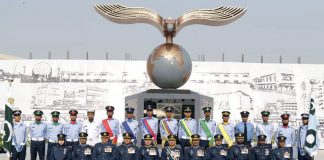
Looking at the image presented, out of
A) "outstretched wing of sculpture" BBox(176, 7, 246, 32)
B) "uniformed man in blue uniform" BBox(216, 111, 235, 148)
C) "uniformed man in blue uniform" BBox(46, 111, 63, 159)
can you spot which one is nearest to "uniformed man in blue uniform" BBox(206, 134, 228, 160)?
"uniformed man in blue uniform" BBox(216, 111, 235, 148)

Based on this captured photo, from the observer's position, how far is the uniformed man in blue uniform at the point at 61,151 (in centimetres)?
1334

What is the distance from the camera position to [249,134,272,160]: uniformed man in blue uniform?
44.5 ft

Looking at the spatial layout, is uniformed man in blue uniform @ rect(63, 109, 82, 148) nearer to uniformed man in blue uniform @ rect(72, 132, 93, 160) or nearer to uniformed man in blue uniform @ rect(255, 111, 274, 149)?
uniformed man in blue uniform @ rect(72, 132, 93, 160)

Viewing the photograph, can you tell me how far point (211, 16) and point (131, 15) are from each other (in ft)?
8.72

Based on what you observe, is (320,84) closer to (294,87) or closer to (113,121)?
(294,87)

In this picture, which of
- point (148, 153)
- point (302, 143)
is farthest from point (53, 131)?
point (302, 143)

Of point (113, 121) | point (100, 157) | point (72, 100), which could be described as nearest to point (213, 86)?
point (72, 100)

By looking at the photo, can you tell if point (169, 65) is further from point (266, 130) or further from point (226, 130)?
point (266, 130)

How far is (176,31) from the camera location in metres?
17.3

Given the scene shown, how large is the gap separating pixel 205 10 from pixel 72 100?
16147mm

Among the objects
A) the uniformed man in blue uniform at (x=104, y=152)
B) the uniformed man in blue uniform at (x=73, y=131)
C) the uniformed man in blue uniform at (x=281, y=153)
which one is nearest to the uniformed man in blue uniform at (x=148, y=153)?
the uniformed man in blue uniform at (x=104, y=152)

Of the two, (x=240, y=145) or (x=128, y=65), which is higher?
(x=128, y=65)

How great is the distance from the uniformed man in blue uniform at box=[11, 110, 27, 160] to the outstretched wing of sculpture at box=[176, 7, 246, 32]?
590cm

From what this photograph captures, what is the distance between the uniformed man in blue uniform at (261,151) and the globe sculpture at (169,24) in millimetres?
3885
